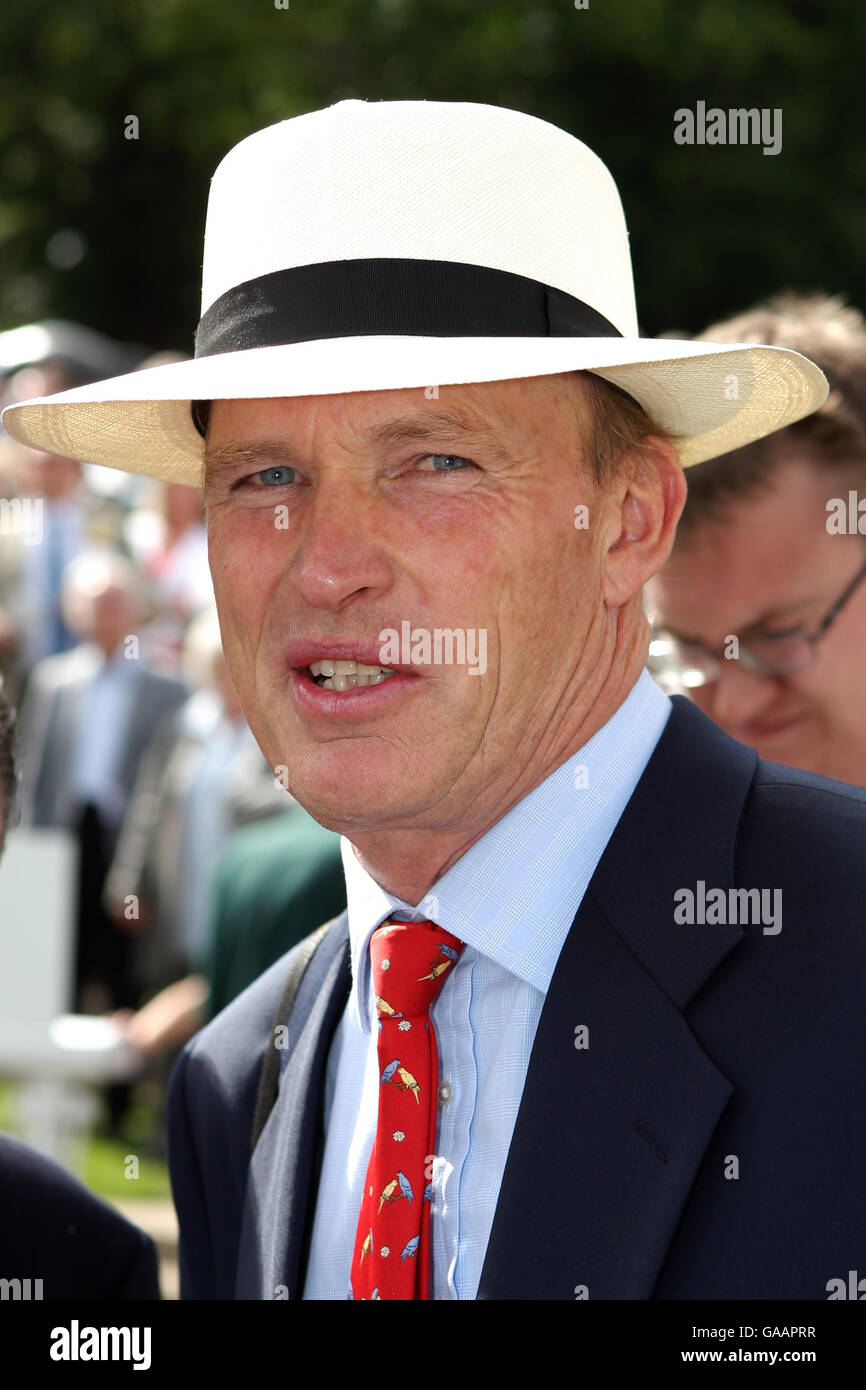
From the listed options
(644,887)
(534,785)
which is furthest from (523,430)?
(644,887)

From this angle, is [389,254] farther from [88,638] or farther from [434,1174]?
[88,638]

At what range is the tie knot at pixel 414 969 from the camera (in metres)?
2.09

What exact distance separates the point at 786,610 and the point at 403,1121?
4.64 ft

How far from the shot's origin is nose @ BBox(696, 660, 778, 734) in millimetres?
3096

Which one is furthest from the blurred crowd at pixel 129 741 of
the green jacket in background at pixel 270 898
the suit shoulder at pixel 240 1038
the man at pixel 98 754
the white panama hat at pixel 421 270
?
the white panama hat at pixel 421 270

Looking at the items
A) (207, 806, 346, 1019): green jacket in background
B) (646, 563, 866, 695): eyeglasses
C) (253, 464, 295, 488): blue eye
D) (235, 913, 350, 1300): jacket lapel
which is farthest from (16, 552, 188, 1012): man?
(253, 464, 295, 488): blue eye

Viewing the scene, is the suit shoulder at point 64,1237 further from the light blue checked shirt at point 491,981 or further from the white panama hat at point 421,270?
the white panama hat at point 421,270

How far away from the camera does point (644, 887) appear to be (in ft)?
6.65

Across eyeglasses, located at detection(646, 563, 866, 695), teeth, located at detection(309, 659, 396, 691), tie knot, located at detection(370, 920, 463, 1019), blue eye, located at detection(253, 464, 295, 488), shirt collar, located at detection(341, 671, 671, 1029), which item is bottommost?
tie knot, located at detection(370, 920, 463, 1019)

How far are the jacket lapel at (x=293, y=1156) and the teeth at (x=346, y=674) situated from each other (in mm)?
504

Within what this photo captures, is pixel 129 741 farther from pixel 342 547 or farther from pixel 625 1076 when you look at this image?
pixel 625 1076

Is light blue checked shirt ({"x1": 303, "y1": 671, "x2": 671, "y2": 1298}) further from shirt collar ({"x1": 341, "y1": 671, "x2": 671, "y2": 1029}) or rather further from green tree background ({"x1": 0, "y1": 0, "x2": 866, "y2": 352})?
green tree background ({"x1": 0, "y1": 0, "x2": 866, "y2": 352})

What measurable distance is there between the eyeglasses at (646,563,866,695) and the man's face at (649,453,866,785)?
1cm

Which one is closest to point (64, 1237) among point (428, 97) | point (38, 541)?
point (38, 541)
